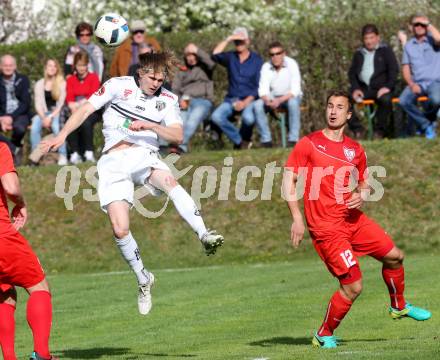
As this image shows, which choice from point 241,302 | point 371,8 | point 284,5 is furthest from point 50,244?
point 284,5

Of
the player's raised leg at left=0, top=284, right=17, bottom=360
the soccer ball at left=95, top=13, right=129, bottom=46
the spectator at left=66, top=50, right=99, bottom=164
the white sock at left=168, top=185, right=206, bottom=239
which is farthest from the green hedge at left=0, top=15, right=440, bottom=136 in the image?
the player's raised leg at left=0, top=284, right=17, bottom=360

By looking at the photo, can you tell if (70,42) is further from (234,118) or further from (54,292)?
(54,292)

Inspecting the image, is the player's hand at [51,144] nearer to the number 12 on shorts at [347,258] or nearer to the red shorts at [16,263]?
the red shorts at [16,263]

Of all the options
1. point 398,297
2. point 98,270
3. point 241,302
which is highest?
point 398,297

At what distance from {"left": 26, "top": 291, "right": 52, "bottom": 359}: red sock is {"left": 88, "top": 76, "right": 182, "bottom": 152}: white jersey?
2.31m

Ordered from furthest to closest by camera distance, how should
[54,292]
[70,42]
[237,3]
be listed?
1. [237,3]
2. [70,42]
3. [54,292]

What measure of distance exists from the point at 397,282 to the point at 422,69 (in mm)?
9175

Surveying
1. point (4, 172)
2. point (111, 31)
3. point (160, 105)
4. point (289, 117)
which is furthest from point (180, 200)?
point (289, 117)

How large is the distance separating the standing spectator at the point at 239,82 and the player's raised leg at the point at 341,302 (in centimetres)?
975

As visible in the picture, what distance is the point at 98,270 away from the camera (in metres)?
20.0

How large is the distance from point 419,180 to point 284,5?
15903 millimetres

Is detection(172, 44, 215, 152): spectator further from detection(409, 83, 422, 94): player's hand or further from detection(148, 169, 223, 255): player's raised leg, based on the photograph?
detection(148, 169, 223, 255): player's raised leg

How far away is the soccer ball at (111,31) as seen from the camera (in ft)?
40.0

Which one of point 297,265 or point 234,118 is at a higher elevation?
point 234,118
